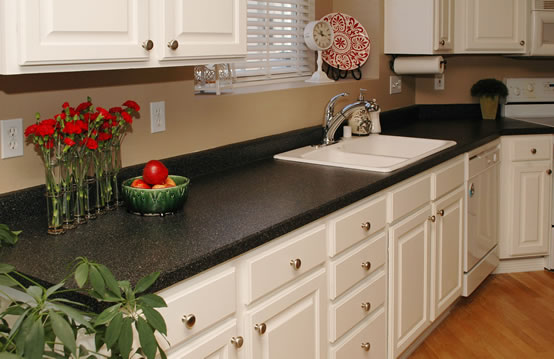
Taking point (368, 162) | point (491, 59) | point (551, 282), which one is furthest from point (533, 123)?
point (368, 162)

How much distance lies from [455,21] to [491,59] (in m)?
0.64

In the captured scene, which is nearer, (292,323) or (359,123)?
(292,323)

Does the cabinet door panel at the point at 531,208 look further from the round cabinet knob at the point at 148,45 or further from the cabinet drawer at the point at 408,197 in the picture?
the round cabinet knob at the point at 148,45

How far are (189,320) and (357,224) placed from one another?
0.92 meters

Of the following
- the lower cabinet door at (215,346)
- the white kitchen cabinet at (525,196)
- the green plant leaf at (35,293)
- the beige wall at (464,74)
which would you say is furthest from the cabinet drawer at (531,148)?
the green plant leaf at (35,293)

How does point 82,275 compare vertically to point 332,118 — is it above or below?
below

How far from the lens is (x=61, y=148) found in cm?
179

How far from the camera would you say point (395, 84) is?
408 cm

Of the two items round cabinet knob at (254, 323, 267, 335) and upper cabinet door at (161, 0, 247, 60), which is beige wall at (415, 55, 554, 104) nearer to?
upper cabinet door at (161, 0, 247, 60)

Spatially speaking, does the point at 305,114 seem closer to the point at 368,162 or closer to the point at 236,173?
the point at 368,162

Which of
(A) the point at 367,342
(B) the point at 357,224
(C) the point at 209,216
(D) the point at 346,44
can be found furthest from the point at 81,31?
(D) the point at 346,44

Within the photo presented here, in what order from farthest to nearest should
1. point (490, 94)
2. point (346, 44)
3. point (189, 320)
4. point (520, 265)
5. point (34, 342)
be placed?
point (490, 94) < point (520, 265) < point (346, 44) < point (189, 320) < point (34, 342)

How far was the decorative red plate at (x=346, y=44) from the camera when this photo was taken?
3.67 metres

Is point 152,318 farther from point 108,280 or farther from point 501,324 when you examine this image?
point 501,324
